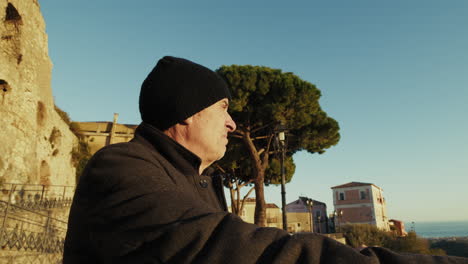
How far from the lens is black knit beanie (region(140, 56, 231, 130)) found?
52.1 inches

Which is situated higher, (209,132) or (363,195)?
(363,195)

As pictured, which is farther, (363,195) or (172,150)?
(363,195)

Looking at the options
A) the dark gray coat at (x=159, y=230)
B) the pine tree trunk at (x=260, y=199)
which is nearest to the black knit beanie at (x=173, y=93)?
the dark gray coat at (x=159, y=230)

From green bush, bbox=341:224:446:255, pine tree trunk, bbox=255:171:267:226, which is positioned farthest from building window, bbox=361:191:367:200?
pine tree trunk, bbox=255:171:267:226

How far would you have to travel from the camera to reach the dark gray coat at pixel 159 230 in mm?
621

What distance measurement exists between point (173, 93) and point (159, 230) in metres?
0.75

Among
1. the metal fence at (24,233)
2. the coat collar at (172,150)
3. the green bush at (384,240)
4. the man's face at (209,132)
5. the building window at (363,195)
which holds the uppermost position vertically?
the building window at (363,195)

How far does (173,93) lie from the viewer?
1314 mm

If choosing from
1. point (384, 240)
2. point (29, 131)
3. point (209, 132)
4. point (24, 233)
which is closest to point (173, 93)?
point (209, 132)

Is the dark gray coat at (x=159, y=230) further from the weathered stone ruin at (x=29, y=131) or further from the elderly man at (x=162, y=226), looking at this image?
the weathered stone ruin at (x=29, y=131)

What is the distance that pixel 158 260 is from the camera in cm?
66

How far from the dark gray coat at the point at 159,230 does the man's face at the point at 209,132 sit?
444mm

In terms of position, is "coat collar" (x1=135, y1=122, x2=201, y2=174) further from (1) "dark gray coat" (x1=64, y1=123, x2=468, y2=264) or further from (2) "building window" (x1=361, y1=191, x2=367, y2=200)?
(2) "building window" (x1=361, y1=191, x2=367, y2=200)

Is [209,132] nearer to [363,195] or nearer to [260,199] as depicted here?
[260,199]
